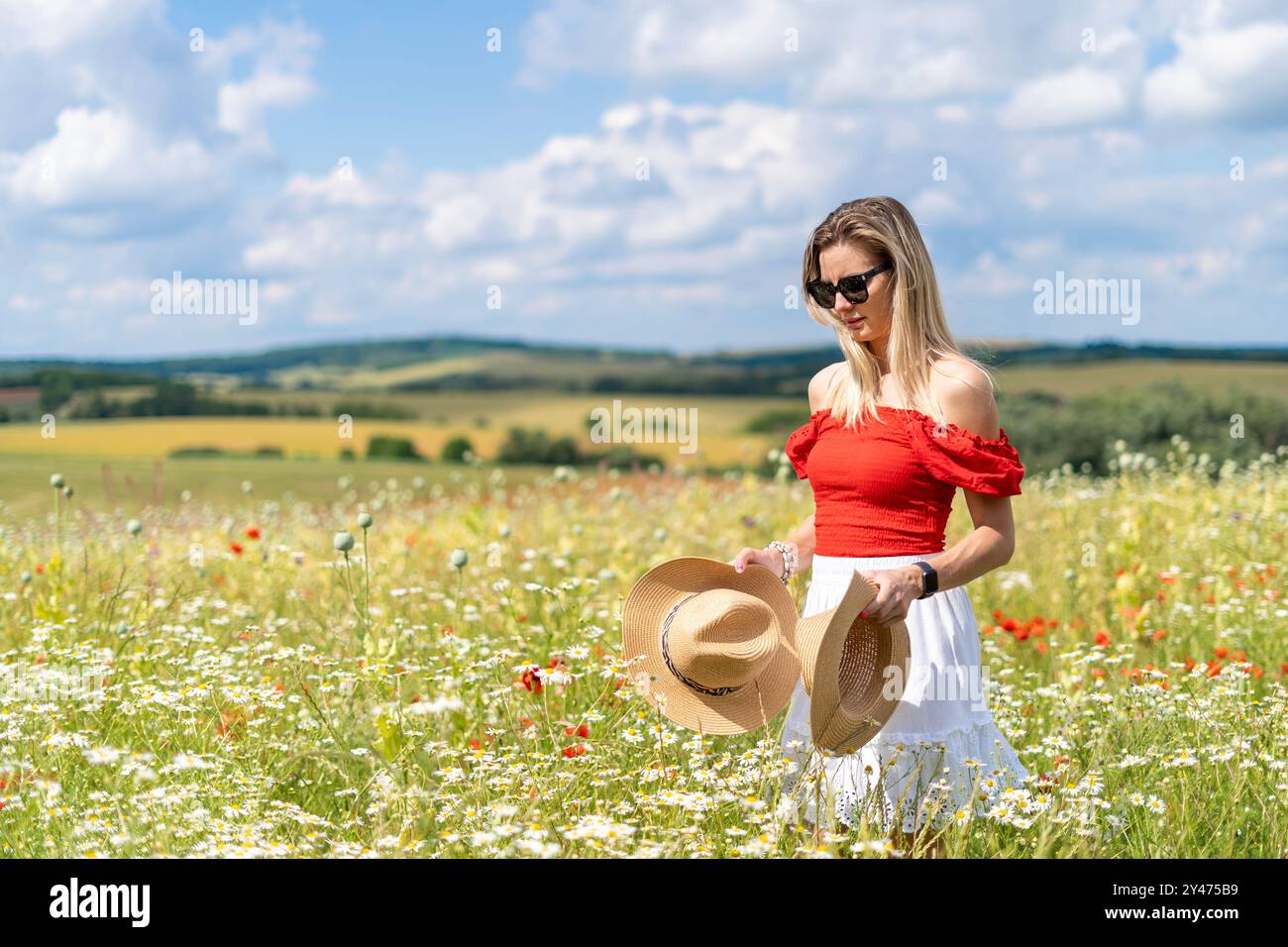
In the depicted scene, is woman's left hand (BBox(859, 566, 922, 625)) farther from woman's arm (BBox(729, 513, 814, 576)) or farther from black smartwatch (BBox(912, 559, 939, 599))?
woman's arm (BBox(729, 513, 814, 576))

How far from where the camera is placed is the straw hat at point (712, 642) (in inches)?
123

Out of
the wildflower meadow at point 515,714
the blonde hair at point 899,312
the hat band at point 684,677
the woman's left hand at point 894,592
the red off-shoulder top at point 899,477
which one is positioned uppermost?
the blonde hair at point 899,312

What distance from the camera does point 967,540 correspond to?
310 centimetres

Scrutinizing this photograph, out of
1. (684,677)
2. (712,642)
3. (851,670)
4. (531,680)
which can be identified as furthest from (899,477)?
(531,680)

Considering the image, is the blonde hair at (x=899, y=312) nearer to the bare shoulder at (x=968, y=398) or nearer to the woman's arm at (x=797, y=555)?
the bare shoulder at (x=968, y=398)

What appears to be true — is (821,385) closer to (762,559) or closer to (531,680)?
(762,559)

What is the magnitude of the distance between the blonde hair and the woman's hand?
0.45m

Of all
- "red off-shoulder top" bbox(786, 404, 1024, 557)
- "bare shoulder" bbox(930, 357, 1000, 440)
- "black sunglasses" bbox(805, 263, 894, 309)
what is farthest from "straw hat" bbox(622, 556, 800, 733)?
"black sunglasses" bbox(805, 263, 894, 309)

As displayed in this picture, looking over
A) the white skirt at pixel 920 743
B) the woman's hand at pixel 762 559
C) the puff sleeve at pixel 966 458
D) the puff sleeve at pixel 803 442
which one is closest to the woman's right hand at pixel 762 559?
the woman's hand at pixel 762 559

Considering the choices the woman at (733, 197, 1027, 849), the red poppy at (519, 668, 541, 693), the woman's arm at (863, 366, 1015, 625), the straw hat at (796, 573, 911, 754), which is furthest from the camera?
the red poppy at (519, 668, 541, 693)

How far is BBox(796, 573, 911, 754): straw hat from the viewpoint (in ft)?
9.49

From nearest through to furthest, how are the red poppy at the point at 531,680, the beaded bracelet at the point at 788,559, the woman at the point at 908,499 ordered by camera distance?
the woman at the point at 908,499, the beaded bracelet at the point at 788,559, the red poppy at the point at 531,680

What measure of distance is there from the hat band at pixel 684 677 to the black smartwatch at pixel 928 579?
1.93 feet
